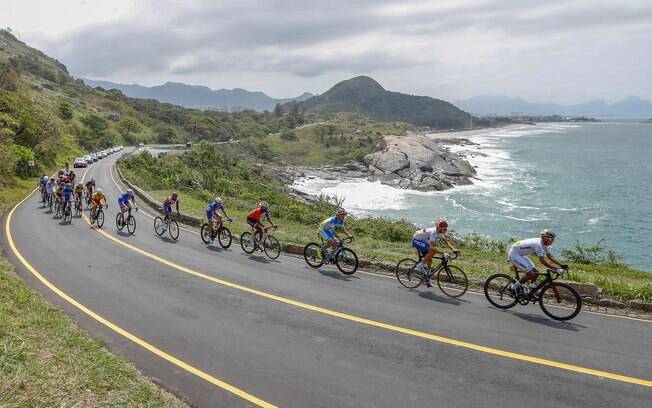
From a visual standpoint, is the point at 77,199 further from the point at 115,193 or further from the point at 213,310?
the point at 213,310

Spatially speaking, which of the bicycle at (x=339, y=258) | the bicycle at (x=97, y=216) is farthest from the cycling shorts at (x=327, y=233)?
the bicycle at (x=97, y=216)

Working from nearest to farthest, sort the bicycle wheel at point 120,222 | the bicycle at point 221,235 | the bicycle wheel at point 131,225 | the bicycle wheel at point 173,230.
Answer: the bicycle at point 221,235
the bicycle wheel at point 173,230
the bicycle wheel at point 131,225
the bicycle wheel at point 120,222

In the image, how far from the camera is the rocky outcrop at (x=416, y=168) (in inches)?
3080

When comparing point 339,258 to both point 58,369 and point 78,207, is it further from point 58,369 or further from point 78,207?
point 78,207

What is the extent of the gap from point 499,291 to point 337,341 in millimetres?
5091

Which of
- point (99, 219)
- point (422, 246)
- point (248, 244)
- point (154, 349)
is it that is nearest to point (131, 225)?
point (99, 219)

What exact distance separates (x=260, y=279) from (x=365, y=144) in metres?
113

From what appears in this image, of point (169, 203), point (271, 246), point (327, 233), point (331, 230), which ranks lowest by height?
point (271, 246)

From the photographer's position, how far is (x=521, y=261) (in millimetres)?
11266

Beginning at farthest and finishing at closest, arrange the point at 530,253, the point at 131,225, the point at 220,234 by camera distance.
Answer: the point at 131,225, the point at 220,234, the point at 530,253

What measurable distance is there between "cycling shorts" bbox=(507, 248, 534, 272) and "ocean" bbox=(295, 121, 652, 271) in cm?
Answer: 2801

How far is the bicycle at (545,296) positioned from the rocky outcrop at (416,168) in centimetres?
6302

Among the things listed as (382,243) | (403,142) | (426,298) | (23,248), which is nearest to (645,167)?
(403,142)

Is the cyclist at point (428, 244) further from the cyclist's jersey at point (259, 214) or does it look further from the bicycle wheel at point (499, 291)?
the cyclist's jersey at point (259, 214)
